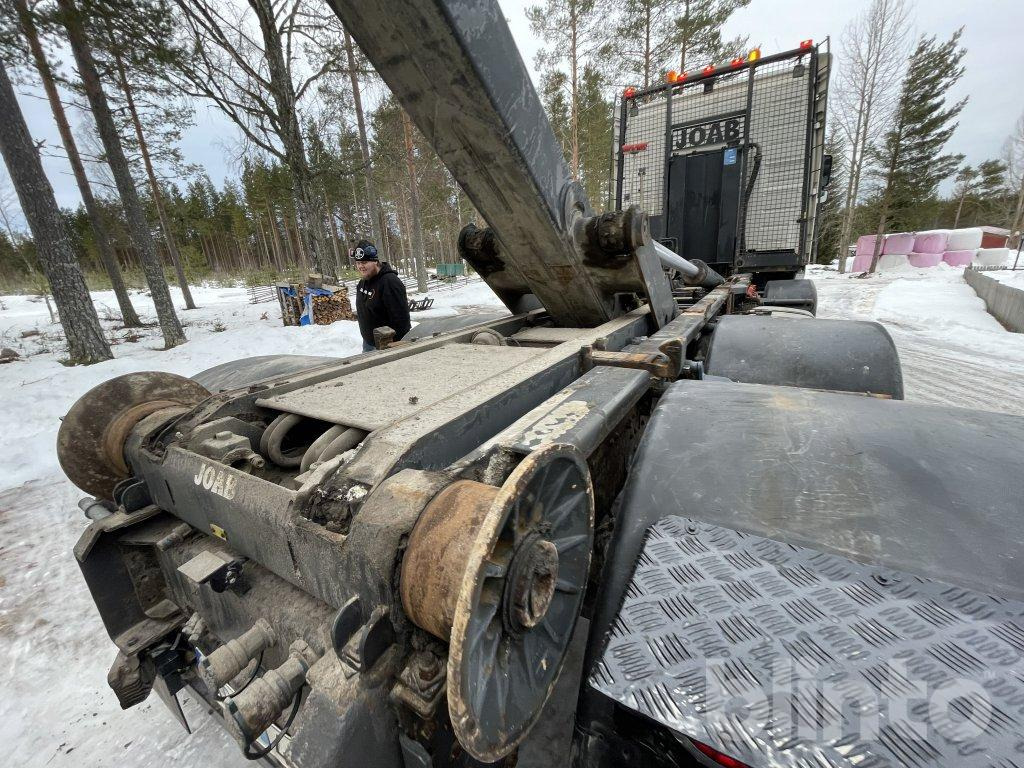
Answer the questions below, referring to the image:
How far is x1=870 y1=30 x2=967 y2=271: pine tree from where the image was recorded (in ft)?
80.7

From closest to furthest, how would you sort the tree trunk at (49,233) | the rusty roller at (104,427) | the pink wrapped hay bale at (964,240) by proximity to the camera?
the rusty roller at (104,427) < the tree trunk at (49,233) < the pink wrapped hay bale at (964,240)

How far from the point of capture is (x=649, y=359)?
6.98ft

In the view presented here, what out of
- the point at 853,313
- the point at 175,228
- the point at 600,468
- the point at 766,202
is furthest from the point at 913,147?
the point at 175,228

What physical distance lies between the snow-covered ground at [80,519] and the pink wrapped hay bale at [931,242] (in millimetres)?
25723

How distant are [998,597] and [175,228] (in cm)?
5327

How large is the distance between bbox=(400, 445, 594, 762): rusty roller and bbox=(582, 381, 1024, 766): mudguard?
0.18 m

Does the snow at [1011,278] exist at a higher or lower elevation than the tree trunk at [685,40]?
lower

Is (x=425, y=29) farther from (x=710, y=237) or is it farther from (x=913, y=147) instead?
(x=913, y=147)

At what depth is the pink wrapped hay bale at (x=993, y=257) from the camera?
27.2 metres

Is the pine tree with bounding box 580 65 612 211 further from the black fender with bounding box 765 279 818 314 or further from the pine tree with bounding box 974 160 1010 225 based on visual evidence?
the pine tree with bounding box 974 160 1010 225

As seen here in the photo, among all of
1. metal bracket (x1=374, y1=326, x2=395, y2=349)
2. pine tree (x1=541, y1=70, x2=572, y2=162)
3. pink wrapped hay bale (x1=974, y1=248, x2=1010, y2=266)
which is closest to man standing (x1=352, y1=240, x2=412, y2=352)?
metal bracket (x1=374, y1=326, x2=395, y2=349)

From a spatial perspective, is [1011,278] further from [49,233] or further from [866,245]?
[49,233]

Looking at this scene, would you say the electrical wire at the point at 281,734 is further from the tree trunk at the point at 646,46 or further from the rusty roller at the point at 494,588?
the tree trunk at the point at 646,46

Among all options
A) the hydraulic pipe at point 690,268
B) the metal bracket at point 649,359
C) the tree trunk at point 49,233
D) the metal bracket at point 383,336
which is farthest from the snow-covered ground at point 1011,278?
the tree trunk at point 49,233
